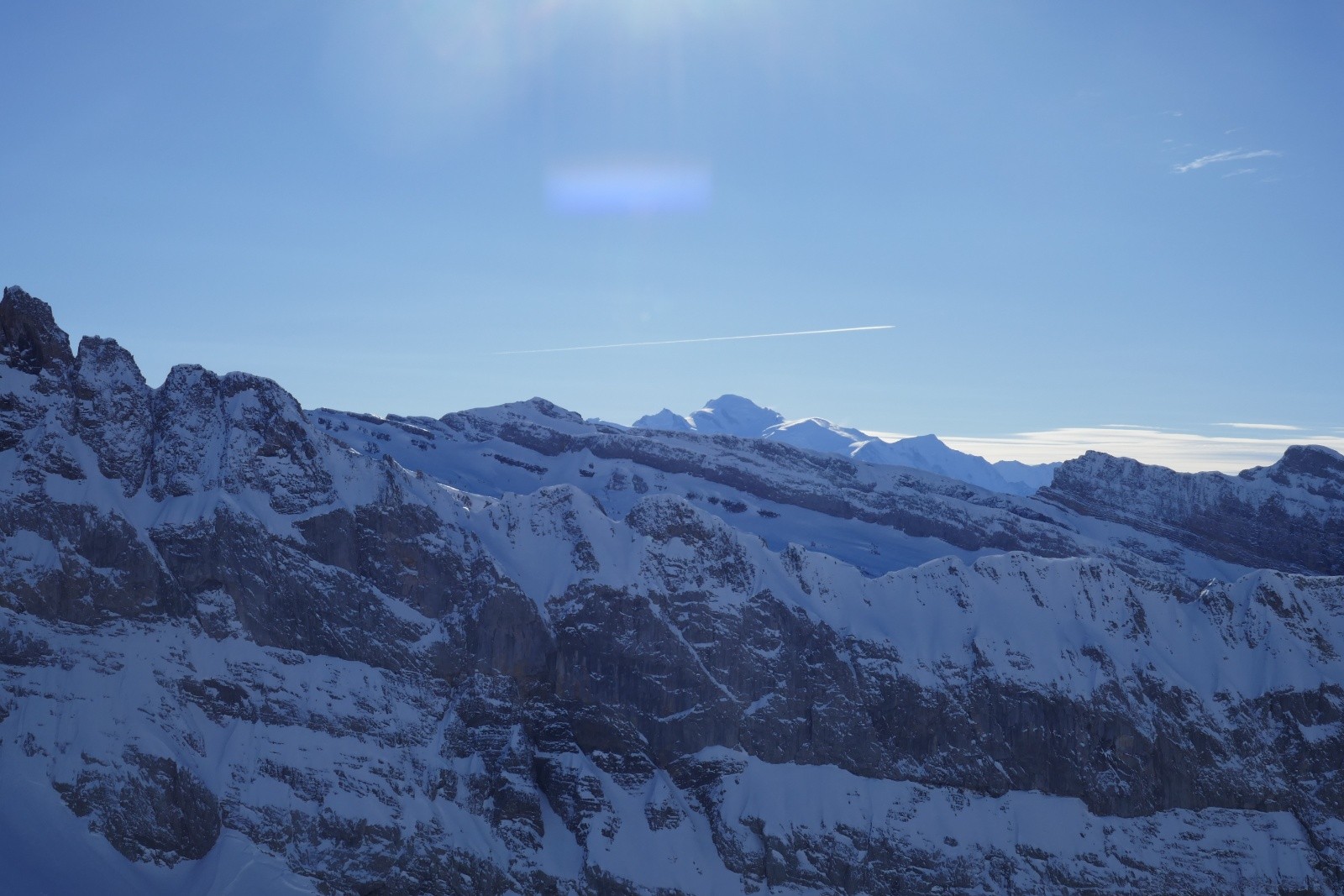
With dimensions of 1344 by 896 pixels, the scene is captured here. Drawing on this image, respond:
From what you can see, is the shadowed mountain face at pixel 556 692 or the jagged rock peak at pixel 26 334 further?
the jagged rock peak at pixel 26 334

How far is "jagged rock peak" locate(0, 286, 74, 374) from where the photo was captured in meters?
162

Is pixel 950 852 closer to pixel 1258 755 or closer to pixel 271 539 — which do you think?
pixel 1258 755

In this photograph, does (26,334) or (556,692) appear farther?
(556,692)

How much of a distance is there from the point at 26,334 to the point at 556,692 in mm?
89238

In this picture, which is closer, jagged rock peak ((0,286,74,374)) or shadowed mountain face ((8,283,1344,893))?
shadowed mountain face ((8,283,1344,893))

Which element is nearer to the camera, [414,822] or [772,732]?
[414,822]

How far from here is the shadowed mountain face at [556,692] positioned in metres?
147

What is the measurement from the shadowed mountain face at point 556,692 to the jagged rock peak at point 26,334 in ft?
1.30

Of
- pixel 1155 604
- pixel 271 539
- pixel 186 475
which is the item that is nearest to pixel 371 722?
pixel 271 539

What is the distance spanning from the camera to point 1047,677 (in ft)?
566

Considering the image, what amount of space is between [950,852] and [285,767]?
89030mm

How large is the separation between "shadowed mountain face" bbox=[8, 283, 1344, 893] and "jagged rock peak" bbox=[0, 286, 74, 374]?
1.30 ft

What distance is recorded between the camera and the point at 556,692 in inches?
6555

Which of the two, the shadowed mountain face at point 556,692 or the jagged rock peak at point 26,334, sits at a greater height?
the jagged rock peak at point 26,334
